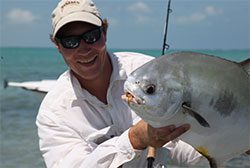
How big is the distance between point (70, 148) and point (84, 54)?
1.76 ft

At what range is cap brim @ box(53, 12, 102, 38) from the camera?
2.93m

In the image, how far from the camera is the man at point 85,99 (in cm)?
289

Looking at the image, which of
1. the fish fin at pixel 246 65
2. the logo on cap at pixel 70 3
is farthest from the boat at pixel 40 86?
the fish fin at pixel 246 65

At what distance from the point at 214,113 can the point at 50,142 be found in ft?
4.20

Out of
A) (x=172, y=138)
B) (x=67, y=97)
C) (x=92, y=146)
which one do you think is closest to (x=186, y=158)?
(x=92, y=146)

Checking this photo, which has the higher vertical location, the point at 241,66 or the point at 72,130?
the point at 241,66

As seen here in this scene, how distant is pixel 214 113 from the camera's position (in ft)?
6.64

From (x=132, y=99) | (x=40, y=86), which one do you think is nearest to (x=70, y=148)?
(x=132, y=99)

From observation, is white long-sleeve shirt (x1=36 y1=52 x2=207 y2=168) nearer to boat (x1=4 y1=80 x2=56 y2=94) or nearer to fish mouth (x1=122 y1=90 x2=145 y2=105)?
fish mouth (x1=122 y1=90 x2=145 y2=105)

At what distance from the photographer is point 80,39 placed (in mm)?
2891

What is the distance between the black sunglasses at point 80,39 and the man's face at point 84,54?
0.02m

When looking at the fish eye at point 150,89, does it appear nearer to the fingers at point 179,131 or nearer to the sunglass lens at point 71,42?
the fingers at point 179,131

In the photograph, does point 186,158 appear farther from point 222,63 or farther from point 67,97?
point 222,63

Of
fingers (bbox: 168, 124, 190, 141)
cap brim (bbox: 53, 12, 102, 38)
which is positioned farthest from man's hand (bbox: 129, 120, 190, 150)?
cap brim (bbox: 53, 12, 102, 38)
